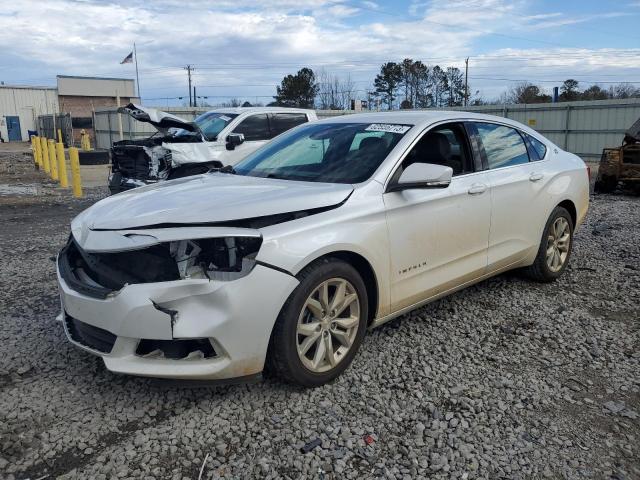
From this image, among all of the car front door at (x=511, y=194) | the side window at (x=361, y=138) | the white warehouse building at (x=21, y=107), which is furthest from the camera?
the white warehouse building at (x=21, y=107)

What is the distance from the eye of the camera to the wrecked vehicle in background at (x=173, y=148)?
8562mm

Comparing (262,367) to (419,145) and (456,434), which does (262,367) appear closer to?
(456,434)

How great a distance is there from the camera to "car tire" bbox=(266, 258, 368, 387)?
2975 mm

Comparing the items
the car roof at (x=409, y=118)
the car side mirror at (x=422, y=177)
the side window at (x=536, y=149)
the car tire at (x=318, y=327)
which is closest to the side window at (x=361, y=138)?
the car roof at (x=409, y=118)

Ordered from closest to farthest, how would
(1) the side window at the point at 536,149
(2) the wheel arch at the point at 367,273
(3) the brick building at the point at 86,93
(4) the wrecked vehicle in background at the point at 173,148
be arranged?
(2) the wheel arch at the point at 367,273 → (1) the side window at the point at 536,149 → (4) the wrecked vehicle in background at the point at 173,148 → (3) the brick building at the point at 86,93

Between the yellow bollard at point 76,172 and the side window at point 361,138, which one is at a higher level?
the side window at point 361,138

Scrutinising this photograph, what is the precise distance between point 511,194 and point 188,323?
2.94 meters

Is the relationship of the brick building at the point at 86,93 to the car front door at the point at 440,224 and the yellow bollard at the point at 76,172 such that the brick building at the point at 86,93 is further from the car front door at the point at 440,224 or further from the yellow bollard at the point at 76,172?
the car front door at the point at 440,224

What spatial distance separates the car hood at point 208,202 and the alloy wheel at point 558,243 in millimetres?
2600

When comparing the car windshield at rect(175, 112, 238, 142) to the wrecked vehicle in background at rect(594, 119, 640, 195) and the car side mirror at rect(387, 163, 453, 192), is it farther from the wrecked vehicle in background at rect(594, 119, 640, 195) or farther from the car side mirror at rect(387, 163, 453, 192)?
the wrecked vehicle in background at rect(594, 119, 640, 195)

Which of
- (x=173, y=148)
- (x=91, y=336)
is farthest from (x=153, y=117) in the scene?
(x=91, y=336)

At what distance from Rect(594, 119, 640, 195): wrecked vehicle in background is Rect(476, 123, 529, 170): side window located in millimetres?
8664

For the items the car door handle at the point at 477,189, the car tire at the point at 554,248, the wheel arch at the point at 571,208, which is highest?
the car door handle at the point at 477,189

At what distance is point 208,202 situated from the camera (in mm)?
3109
